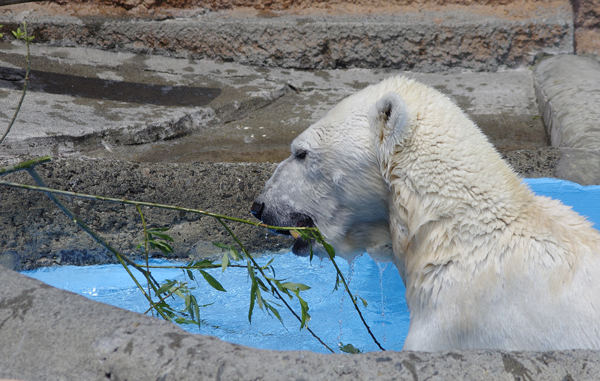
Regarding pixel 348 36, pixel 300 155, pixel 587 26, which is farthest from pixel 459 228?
pixel 587 26

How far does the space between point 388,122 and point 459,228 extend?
383 millimetres

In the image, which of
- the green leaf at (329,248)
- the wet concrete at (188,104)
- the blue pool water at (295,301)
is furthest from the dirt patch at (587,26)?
the green leaf at (329,248)

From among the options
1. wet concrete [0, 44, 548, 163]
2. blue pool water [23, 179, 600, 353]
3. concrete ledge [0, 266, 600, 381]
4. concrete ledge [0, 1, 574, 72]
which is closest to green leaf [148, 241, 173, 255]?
concrete ledge [0, 266, 600, 381]

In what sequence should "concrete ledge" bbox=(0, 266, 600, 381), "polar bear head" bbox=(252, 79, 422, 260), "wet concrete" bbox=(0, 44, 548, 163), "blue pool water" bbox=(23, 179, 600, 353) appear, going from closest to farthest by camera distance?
"concrete ledge" bbox=(0, 266, 600, 381) < "polar bear head" bbox=(252, 79, 422, 260) < "blue pool water" bbox=(23, 179, 600, 353) < "wet concrete" bbox=(0, 44, 548, 163)

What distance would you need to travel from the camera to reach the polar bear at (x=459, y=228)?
143cm

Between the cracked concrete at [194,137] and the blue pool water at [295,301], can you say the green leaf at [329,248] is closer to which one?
the cracked concrete at [194,137]

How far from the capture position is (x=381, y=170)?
1.67 m

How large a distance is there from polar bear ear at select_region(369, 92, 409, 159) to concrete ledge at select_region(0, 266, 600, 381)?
0.69m

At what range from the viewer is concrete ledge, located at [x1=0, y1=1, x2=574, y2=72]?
5492mm

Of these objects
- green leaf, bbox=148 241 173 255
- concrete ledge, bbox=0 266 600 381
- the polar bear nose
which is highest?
concrete ledge, bbox=0 266 600 381

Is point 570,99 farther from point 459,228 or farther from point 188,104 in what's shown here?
point 188,104

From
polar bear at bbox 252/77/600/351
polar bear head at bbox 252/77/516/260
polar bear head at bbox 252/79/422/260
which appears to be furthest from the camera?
polar bear head at bbox 252/79/422/260

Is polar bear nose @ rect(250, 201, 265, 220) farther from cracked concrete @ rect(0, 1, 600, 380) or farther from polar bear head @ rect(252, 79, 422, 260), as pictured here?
cracked concrete @ rect(0, 1, 600, 380)

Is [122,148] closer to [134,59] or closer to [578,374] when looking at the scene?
[134,59]
